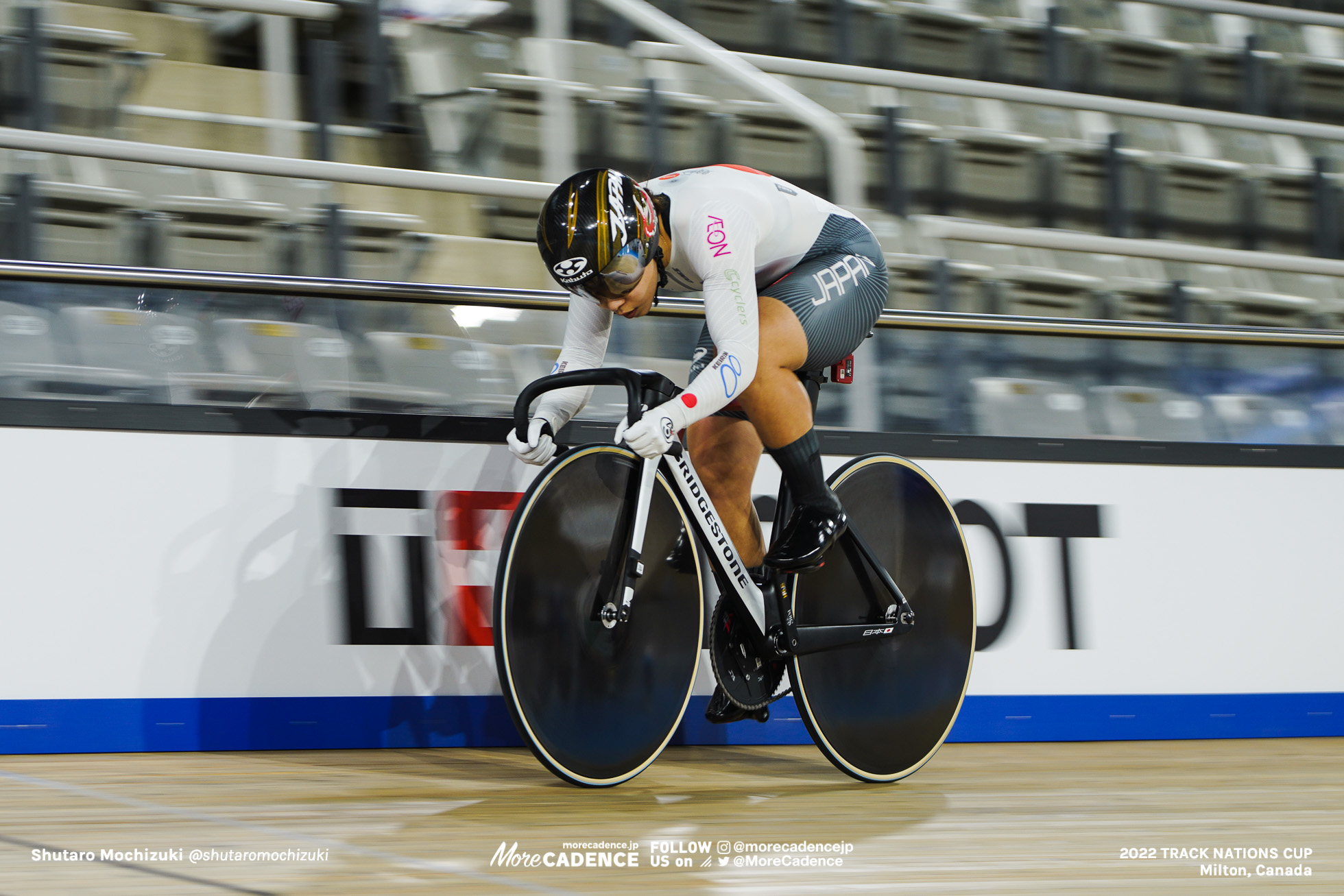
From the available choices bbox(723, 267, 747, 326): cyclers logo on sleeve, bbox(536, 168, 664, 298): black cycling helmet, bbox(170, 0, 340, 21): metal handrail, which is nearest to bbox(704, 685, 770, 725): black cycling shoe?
bbox(723, 267, 747, 326): cyclers logo on sleeve

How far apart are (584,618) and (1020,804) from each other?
3.26 feet

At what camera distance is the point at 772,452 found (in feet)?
9.69

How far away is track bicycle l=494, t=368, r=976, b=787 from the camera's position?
2.66 m

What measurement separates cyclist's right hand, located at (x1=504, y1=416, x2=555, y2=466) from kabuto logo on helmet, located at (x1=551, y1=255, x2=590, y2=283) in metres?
0.33

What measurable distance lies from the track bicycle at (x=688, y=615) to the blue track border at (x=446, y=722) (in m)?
0.52

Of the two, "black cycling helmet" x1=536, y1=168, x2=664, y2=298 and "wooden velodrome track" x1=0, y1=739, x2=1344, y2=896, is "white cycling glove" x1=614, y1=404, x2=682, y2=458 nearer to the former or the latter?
"black cycling helmet" x1=536, y1=168, x2=664, y2=298

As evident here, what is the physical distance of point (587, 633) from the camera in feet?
8.86

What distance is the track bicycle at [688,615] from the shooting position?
266 centimetres

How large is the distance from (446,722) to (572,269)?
4.19 ft

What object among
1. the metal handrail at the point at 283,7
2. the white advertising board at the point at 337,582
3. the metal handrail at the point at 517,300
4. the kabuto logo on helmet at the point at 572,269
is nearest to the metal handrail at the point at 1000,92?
the metal handrail at the point at 283,7

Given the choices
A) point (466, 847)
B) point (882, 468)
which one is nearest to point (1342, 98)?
point (882, 468)

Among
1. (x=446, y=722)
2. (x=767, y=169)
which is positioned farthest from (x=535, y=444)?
(x=767, y=169)

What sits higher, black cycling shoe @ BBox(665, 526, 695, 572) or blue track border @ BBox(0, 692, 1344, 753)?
black cycling shoe @ BBox(665, 526, 695, 572)

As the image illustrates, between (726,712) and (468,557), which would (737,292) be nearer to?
(726,712)
